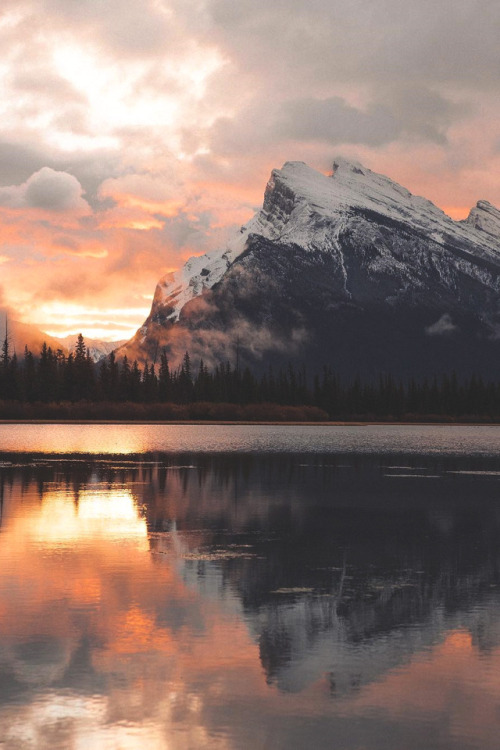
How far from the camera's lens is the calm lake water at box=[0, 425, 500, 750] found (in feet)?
50.4

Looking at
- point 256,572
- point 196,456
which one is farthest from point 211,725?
point 196,456

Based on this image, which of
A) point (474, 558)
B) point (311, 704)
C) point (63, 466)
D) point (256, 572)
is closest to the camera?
point (311, 704)

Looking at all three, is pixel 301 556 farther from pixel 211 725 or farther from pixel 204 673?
pixel 211 725

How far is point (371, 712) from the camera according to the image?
1600 cm

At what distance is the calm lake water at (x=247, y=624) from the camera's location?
605 inches

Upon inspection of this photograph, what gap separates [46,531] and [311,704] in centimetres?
2319

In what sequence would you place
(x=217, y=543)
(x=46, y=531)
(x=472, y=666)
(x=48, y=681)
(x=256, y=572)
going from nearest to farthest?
(x=48, y=681), (x=472, y=666), (x=256, y=572), (x=217, y=543), (x=46, y=531)

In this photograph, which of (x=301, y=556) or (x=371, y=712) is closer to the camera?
(x=371, y=712)

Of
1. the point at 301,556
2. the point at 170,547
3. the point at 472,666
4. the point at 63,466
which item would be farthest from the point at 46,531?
the point at 63,466

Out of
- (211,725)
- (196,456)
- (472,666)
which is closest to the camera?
(211,725)

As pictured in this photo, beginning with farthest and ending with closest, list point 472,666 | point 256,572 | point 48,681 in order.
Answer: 1. point 256,572
2. point 472,666
3. point 48,681

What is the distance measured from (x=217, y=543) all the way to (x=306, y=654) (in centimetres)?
1584

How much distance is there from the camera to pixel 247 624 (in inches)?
878

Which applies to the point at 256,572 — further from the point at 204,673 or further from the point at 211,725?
the point at 211,725
